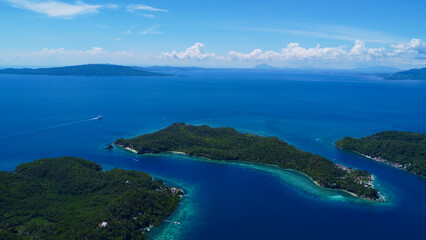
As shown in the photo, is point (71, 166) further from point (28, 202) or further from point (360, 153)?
point (360, 153)

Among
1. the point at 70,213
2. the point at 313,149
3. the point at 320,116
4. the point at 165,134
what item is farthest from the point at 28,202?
the point at 320,116

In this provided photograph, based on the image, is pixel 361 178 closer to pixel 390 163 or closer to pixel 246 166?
pixel 390 163

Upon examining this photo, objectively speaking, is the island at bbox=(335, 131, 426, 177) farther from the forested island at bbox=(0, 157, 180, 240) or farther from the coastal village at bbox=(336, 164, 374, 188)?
the forested island at bbox=(0, 157, 180, 240)

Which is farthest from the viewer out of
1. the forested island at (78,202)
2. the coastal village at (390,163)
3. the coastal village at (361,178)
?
the coastal village at (390,163)

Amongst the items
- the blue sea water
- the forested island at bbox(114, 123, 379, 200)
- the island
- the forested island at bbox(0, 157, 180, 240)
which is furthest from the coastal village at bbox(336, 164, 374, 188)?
the forested island at bbox(0, 157, 180, 240)

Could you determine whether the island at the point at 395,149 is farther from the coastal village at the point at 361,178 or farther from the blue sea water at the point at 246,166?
the coastal village at the point at 361,178

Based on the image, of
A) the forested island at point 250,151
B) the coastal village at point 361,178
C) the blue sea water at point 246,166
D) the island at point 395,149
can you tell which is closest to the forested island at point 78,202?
the blue sea water at point 246,166

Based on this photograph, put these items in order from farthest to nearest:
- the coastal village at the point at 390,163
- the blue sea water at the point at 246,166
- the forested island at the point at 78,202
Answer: the coastal village at the point at 390,163 < the blue sea water at the point at 246,166 < the forested island at the point at 78,202
